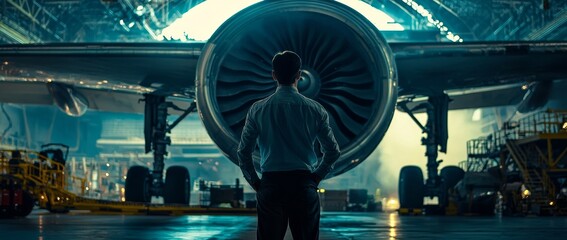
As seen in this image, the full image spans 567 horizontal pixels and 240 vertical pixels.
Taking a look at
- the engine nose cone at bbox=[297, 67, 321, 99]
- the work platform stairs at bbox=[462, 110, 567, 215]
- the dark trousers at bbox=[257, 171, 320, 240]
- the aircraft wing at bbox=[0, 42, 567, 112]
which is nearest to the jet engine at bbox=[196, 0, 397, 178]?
the engine nose cone at bbox=[297, 67, 321, 99]

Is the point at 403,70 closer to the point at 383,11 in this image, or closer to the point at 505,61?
the point at 505,61

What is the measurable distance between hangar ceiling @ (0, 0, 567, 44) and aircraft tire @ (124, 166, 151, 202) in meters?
18.3

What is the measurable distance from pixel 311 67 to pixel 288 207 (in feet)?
20.4

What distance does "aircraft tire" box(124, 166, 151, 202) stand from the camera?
16203mm

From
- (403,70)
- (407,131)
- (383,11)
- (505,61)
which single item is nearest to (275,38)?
(403,70)

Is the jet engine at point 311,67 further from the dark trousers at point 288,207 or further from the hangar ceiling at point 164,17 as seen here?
the hangar ceiling at point 164,17

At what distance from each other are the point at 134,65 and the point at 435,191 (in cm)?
705

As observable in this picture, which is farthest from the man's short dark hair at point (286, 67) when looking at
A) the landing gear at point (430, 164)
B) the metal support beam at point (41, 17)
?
the metal support beam at point (41, 17)

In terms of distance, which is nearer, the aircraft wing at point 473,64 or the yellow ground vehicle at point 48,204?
the aircraft wing at point 473,64

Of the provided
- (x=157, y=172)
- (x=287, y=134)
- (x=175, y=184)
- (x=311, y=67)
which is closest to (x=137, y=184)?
(x=157, y=172)

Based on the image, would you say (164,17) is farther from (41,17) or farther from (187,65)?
(187,65)

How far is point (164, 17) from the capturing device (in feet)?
124

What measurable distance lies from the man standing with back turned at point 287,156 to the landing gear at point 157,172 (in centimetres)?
993

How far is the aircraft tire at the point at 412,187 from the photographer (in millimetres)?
17016
